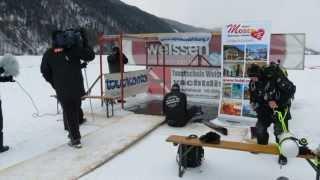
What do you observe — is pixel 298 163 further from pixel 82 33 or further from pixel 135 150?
pixel 82 33

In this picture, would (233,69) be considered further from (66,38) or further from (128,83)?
(66,38)

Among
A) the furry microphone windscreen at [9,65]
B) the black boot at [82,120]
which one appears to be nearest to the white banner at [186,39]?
the black boot at [82,120]

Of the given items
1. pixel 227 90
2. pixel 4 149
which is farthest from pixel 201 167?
pixel 4 149

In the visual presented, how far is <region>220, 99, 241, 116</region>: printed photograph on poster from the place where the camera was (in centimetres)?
771

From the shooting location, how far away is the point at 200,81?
9.90 m

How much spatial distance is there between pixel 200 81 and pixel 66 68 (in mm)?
4592

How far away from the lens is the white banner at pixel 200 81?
31.9 feet

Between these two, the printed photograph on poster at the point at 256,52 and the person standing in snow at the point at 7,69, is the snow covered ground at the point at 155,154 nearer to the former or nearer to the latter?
the person standing in snow at the point at 7,69

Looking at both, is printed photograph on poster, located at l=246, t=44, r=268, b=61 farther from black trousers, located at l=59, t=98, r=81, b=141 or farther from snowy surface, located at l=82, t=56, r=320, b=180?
black trousers, located at l=59, t=98, r=81, b=141

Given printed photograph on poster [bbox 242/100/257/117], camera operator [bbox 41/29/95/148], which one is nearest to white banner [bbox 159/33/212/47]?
printed photograph on poster [bbox 242/100/257/117]

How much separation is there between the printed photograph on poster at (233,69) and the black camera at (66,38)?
3.04m

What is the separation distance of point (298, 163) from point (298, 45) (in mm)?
3810

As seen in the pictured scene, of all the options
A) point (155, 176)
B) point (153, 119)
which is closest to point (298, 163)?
point (155, 176)

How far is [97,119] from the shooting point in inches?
325
